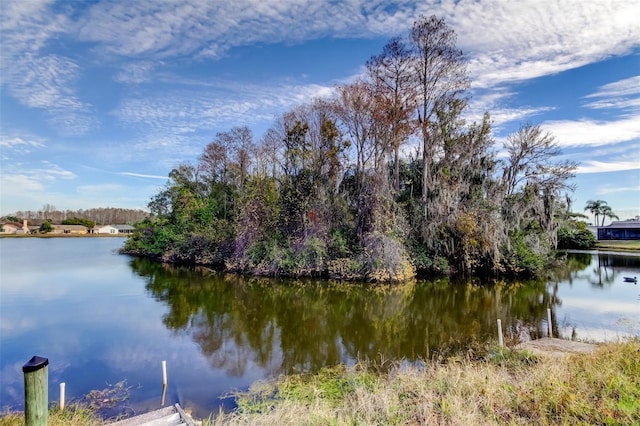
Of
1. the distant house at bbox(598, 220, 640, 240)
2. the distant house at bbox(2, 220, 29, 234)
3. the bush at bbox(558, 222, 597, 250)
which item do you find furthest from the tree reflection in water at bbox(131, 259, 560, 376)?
the distant house at bbox(2, 220, 29, 234)

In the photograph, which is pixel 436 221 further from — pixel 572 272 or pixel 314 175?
pixel 572 272

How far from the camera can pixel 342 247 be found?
16.7 m

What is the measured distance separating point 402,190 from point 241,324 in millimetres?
12142

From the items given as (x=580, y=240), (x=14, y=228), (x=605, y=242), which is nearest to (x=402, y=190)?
(x=580, y=240)

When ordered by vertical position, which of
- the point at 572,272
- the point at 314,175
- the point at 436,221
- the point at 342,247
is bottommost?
the point at 572,272

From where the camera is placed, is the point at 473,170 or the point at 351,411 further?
the point at 473,170

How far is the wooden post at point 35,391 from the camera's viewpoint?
1913 mm

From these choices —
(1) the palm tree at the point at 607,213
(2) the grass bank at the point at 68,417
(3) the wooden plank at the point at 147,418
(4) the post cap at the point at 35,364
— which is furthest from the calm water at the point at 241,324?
(1) the palm tree at the point at 607,213

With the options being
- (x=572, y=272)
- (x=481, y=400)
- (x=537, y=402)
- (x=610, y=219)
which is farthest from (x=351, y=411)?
(x=610, y=219)

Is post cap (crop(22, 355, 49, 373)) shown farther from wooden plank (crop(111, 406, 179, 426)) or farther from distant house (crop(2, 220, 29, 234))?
distant house (crop(2, 220, 29, 234))

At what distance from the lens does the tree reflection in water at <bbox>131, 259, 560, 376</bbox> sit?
711 cm

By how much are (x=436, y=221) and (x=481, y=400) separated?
13.7m

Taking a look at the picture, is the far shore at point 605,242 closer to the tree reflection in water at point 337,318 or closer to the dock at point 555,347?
the tree reflection in water at point 337,318

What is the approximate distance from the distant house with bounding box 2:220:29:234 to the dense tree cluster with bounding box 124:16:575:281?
179ft
